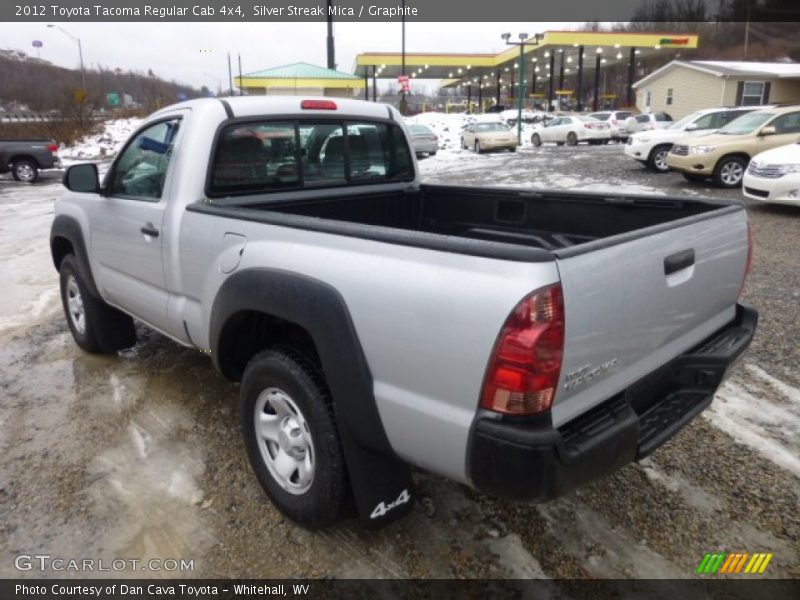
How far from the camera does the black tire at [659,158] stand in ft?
50.5

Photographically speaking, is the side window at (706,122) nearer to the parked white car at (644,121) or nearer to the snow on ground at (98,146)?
the parked white car at (644,121)

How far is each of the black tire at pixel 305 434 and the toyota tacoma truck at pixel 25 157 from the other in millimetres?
20736

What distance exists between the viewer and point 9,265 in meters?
8.17

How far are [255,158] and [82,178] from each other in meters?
1.22

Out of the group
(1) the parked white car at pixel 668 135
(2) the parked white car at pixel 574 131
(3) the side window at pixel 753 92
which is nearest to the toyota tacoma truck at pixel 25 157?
(1) the parked white car at pixel 668 135

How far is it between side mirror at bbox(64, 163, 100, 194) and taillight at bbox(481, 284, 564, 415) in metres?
3.13

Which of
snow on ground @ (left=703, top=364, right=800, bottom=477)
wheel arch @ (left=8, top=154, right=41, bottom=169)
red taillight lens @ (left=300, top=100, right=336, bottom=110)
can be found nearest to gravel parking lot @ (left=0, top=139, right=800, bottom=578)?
snow on ground @ (left=703, top=364, right=800, bottom=477)

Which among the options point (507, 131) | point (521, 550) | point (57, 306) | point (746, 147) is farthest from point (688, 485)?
point (507, 131)

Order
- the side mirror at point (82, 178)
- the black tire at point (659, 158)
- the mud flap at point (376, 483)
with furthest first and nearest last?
the black tire at point (659, 158), the side mirror at point (82, 178), the mud flap at point (376, 483)

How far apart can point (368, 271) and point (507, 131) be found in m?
25.4

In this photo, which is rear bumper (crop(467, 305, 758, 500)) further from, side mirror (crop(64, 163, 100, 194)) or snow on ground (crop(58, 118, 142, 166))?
snow on ground (crop(58, 118, 142, 166))

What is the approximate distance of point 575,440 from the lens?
1.93 metres

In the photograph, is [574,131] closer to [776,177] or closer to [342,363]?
[776,177]

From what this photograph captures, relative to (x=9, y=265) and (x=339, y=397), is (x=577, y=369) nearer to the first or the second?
(x=339, y=397)
